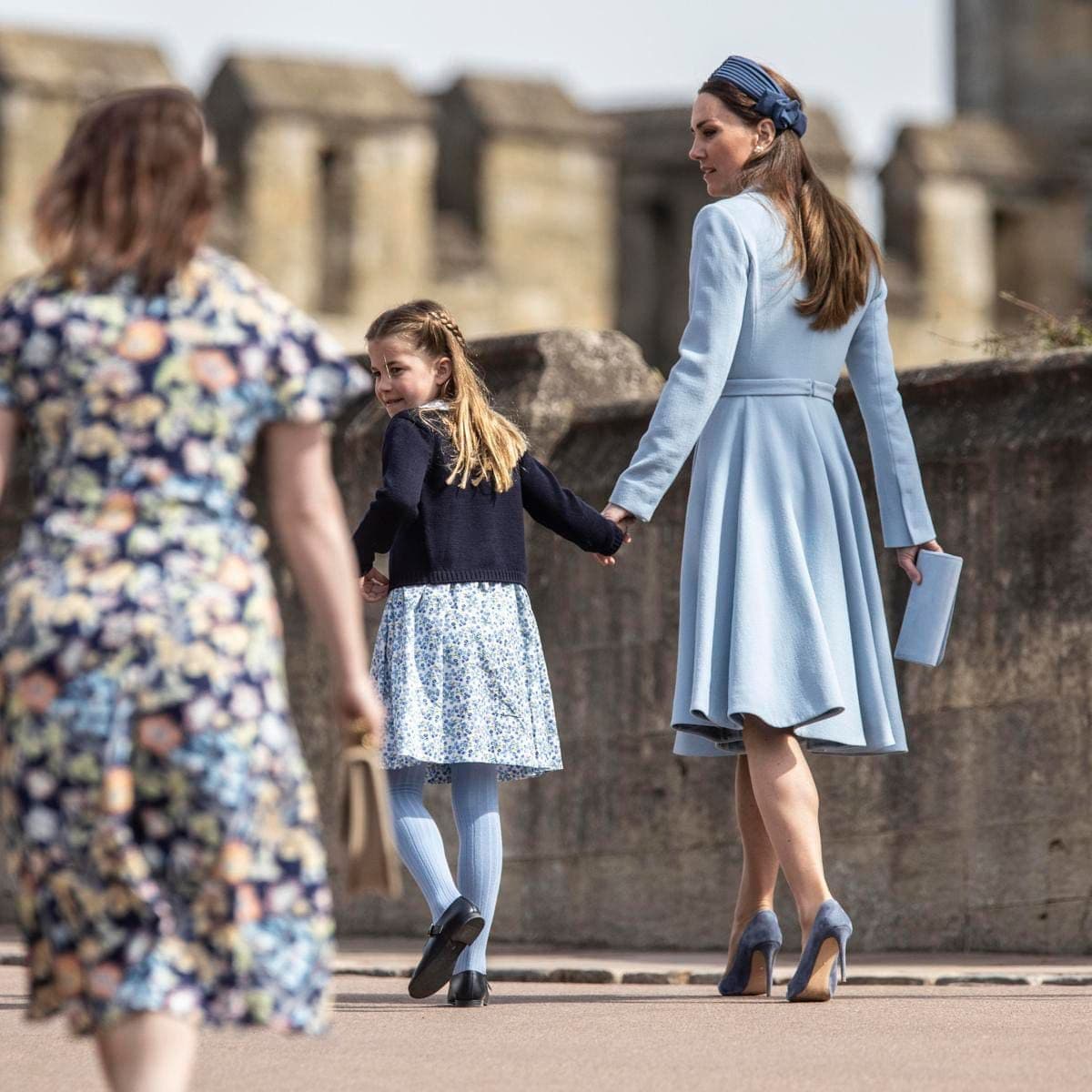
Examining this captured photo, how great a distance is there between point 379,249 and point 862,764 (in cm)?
1449

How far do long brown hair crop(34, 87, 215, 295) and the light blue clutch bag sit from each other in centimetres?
274

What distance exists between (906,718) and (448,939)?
1.87 m

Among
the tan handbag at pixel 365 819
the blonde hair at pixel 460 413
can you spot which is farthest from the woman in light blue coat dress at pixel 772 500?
the tan handbag at pixel 365 819

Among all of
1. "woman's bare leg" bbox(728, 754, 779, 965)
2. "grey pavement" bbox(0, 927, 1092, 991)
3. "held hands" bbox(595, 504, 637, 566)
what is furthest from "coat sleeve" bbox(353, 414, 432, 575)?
"grey pavement" bbox(0, 927, 1092, 991)

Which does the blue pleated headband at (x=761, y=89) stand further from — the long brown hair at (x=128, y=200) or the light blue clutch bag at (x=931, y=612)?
the long brown hair at (x=128, y=200)

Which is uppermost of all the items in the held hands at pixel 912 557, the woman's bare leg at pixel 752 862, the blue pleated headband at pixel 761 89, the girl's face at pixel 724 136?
the blue pleated headband at pixel 761 89

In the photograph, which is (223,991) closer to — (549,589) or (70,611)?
(70,611)

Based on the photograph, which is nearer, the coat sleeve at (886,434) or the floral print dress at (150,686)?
the floral print dress at (150,686)

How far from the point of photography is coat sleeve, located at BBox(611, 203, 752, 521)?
591 centimetres

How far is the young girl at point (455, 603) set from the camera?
19.9ft

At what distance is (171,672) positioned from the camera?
140 inches

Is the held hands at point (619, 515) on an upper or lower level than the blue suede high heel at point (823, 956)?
upper

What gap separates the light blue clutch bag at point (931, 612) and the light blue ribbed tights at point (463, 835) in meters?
1.00

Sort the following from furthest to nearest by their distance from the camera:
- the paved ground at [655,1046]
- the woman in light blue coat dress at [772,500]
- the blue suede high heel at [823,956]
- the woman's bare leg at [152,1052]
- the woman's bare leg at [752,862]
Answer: the woman's bare leg at [752,862] < the woman in light blue coat dress at [772,500] < the blue suede high heel at [823,956] < the paved ground at [655,1046] < the woman's bare leg at [152,1052]
